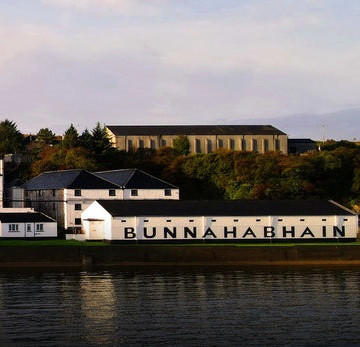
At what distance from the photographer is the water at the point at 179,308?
135 feet

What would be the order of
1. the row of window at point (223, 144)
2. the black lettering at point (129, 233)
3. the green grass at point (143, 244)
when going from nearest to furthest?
the green grass at point (143, 244)
the black lettering at point (129, 233)
the row of window at point (223, 144)

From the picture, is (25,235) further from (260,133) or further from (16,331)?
(260,133)

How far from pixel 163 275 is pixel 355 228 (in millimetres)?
23622

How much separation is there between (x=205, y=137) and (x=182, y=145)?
1192 centimetres

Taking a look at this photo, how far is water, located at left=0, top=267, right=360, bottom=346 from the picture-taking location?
135ft

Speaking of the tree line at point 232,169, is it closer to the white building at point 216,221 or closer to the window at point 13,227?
the white building at point 216,221

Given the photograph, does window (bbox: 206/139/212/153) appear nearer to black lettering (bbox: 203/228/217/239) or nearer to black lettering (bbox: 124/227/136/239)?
black lettering (bbox: 203/228/217/239)

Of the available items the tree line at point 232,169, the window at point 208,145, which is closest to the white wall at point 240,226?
the tree line at point 232,169

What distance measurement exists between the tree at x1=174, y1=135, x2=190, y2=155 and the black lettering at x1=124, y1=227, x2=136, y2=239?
58.3m

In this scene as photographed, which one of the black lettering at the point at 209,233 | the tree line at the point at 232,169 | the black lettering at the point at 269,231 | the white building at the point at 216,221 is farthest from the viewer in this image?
the tree line at the point at 232,169

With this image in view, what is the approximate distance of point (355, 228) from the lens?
82938 millimetres

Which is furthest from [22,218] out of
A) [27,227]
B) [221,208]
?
[221,208]

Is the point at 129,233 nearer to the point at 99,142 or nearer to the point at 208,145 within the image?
the point at 99,142

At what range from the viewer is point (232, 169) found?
113 meters
